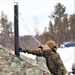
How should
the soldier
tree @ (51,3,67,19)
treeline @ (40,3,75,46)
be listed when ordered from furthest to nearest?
tree @ (51,3,67,19) < treeline @ (40,3,75,46) < the soldier

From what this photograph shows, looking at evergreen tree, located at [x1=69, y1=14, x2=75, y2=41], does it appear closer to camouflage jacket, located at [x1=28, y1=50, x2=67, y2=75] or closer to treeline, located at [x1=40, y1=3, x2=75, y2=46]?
treeline, located at [x1=40, y1=3, x2=75, y2=46]

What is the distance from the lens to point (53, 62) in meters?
5.89

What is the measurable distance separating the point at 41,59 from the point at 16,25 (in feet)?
4.96

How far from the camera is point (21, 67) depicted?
5809mm

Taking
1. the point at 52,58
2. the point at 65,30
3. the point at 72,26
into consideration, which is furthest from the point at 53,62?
the point at 65,30

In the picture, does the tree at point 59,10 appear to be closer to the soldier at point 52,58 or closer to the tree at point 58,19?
the tree at point 58,19

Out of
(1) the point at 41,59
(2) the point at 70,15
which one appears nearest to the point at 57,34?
(2) the point at 70,15

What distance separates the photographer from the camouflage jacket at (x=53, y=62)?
585cm

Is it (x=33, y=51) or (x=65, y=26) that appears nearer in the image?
(x=33, y=51)

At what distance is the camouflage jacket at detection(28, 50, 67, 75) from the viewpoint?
19.2 feet

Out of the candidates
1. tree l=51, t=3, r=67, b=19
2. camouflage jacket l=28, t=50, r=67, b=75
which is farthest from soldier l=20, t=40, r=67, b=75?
tree l=51, t=3, r=67, b=19

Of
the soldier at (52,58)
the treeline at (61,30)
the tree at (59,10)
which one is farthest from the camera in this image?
the tree at (59,10)

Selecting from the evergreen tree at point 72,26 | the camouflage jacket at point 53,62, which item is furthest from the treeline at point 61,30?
the camouflage jacket at point 53,62

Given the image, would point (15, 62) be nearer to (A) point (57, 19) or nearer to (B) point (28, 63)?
(B) point (28, 63)
